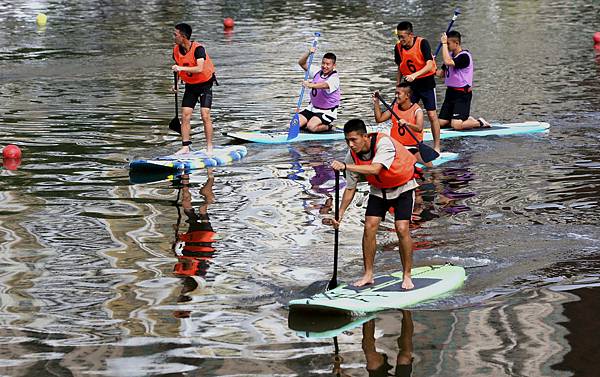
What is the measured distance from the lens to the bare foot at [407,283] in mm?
9867

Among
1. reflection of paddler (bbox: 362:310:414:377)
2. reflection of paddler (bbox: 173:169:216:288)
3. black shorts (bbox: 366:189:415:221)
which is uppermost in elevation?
black shorts (bbox: 366:189:415:221)

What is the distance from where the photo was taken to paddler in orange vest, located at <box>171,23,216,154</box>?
15836mm

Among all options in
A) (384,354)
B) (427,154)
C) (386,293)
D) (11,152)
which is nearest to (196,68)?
(11,152)

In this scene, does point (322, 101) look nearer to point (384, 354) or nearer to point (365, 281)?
point (365, 281)

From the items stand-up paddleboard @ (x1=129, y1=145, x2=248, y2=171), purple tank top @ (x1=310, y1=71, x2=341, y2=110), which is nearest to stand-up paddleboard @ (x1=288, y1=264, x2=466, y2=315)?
stand-up paddleboard @ (x1=129, y1=145, x2=248, y2=171)

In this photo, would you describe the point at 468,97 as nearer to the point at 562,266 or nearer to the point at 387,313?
the point at 562,266

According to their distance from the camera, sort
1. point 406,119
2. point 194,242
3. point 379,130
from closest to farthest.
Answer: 1. point 194,242
2. point 406,119
3. point 379,130

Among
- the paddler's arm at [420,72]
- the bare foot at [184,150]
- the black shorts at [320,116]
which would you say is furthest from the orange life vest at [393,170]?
the black shorts at [320,116]

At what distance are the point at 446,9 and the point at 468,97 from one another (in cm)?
2415

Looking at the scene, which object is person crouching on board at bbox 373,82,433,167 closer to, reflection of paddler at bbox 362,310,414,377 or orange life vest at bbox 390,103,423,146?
orange life vest at bbox 390,103,423,146

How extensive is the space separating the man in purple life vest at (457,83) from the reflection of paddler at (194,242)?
5.08 meters

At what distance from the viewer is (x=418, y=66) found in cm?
1623

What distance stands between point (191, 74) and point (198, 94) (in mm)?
320

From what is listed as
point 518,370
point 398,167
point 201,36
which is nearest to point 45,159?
point 398,167
